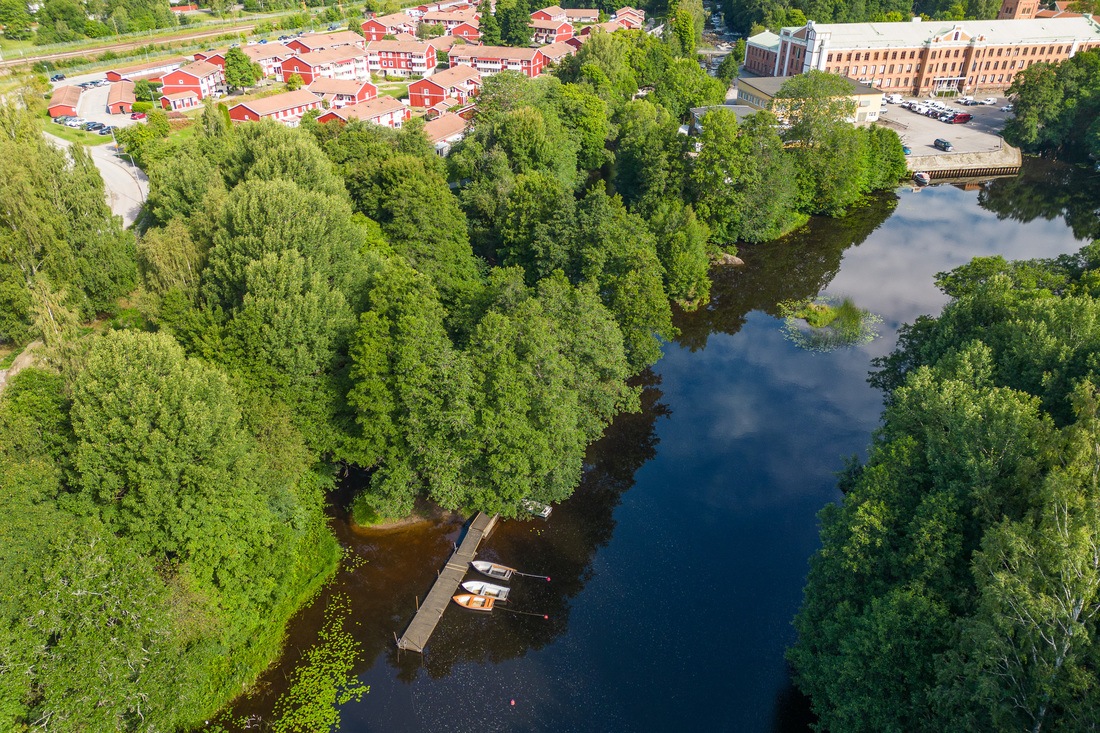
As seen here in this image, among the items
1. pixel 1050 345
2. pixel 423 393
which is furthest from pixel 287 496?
pixel 1050 345

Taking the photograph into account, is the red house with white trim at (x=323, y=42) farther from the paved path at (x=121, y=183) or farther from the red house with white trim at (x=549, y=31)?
the paved path at (x=121, y=183)

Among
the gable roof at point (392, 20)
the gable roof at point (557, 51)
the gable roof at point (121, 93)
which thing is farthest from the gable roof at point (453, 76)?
the gable roof at point (392, 20)

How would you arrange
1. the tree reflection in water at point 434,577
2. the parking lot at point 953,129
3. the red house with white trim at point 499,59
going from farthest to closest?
1. the red house with white trim at point 499,59
2. the parking lot at point 953,129
3. the tree reflection in water at point 434,577

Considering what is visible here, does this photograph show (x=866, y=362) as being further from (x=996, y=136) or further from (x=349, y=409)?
(x=996, y=136)

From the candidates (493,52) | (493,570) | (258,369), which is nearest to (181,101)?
(493,52)

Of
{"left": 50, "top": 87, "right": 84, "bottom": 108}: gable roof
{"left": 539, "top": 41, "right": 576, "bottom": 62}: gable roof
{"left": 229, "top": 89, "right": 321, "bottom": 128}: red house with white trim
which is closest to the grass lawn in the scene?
{"left": 50, "top": 87, "right": 84, "bottom": 108}: gable roof

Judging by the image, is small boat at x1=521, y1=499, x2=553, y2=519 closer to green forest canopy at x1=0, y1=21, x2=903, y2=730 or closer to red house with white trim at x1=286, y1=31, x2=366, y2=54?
green forest canopy at x1=0, y1=21, x2=903, y2=730
